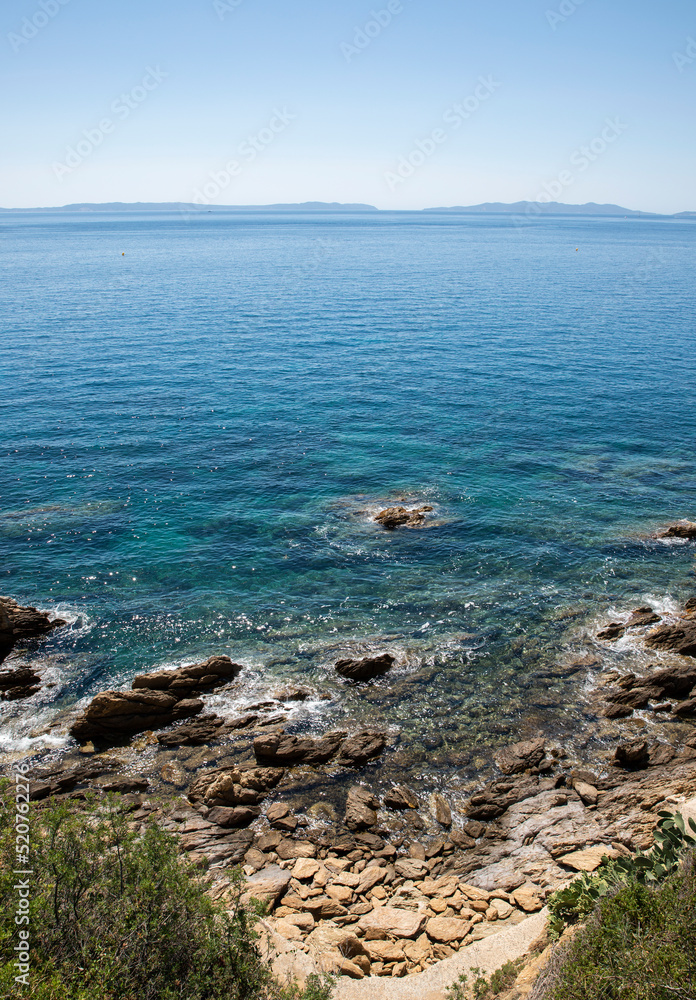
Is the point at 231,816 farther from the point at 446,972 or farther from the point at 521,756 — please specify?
the point at 521,756

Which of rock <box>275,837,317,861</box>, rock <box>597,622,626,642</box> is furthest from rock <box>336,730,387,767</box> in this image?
rock <box>597,622,626,642</box>

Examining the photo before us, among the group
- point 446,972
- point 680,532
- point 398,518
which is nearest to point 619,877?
point 446,972

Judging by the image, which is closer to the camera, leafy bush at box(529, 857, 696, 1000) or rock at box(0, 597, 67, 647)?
leafy bush at box(529, 857, 696, 1000)

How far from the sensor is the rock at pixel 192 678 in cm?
3084

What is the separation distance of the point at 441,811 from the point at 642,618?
17.9 m

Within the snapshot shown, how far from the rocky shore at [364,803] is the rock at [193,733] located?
7 cm

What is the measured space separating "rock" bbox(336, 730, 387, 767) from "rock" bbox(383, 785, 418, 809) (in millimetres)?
1982

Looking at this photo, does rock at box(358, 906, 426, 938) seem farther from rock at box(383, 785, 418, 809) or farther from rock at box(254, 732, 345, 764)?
rock at box(254, 732, 345, 764)

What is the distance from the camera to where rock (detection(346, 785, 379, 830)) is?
24.4 metres

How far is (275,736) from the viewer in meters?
27.9

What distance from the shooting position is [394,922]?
19859mm

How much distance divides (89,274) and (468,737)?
155 metres

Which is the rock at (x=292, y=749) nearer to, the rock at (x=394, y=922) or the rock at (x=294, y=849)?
A: the rock at (x=294, y=849)

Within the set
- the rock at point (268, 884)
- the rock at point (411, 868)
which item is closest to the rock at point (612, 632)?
the rock at point (411, 868)
